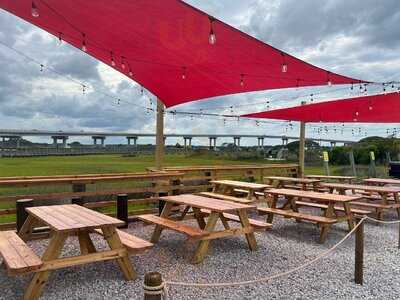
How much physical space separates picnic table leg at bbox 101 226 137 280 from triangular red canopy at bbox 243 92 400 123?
670cm

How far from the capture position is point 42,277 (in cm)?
304

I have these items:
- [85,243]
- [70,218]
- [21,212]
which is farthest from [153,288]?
[21,212]

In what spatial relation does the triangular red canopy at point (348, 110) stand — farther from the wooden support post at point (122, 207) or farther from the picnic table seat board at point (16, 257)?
the picnic table seat board at point (16, 257)

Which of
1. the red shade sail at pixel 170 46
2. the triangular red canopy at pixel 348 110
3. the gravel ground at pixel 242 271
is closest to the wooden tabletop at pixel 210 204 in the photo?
the gravel ground at pixel 242 271

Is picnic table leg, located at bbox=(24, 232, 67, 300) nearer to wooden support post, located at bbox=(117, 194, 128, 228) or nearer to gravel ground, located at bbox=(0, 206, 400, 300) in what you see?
gravel ground, located at bbox=(0, 206, 400, 300)

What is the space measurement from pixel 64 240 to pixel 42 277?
1.07ft

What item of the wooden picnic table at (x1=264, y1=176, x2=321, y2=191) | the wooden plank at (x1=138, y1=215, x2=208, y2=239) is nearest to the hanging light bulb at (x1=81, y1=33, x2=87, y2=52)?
the wooden plank at (x1=138, y1=215, x2=208, y2=239)

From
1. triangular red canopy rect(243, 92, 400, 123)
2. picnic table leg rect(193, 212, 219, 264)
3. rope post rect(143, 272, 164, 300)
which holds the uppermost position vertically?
triangular red canopy rect(243, 92, 400, 123)

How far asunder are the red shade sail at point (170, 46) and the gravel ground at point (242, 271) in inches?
103

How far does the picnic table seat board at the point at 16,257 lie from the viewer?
2.81 meters

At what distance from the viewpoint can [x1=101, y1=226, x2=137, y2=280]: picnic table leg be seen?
3426mm

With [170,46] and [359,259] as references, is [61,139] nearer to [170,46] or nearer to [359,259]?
[170,46]

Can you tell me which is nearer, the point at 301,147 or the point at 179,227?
the point at 179,227

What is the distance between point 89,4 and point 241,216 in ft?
9.86
